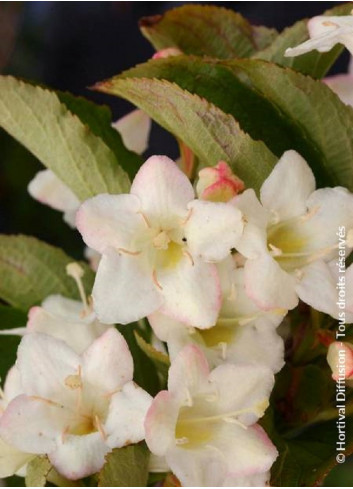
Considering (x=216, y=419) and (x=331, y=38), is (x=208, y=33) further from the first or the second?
(x=216, y=419)

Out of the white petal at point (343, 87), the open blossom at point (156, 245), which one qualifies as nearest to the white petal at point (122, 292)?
the open blossom at point (156, 245)

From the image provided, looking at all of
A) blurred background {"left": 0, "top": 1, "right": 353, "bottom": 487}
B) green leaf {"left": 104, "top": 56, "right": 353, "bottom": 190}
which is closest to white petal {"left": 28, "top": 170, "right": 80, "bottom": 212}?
green leaf {"left": 104, "top": 56, "right": 353, "bottom": 190}

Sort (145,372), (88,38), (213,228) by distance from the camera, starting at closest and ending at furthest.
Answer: (213,228) → (145,372) → (88,38)

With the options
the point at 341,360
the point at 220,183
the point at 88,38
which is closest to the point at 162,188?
the point at 220,183

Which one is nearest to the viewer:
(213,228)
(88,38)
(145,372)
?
(213,228)

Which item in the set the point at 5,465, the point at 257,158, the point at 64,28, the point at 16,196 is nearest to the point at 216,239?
the point at 257,158

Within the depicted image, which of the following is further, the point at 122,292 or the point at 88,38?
the point at 88,38
